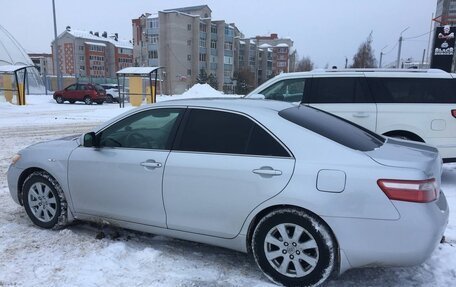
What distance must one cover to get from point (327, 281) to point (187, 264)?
4.25ft

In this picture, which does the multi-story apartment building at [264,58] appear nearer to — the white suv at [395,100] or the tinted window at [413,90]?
the white suv at [395,100]

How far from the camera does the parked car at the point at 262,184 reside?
3.14 metres

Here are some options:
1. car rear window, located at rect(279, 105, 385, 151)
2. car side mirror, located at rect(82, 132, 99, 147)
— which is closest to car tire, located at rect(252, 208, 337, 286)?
car rear window, located at rect(279, 105, 385, 151)

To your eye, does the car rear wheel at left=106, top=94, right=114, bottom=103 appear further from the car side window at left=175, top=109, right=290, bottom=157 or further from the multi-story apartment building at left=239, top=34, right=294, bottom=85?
the multi-story apartment building at left=239, top=34, right=294, bottom=85

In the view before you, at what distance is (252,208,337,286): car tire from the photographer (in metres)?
3.27

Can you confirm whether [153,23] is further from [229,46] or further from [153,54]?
[229,46]

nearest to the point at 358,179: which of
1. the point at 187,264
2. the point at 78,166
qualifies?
the point at 187,264

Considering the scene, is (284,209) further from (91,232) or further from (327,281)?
(91,232)

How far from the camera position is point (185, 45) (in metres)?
76.8

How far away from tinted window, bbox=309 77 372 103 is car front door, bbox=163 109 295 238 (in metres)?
3.75

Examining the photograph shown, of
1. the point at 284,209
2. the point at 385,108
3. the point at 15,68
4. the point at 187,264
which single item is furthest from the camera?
the point at 15,68

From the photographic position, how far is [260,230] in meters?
3.47

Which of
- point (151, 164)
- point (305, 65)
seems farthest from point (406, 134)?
point (305, 65)

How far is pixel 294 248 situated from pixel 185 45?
7633cm
